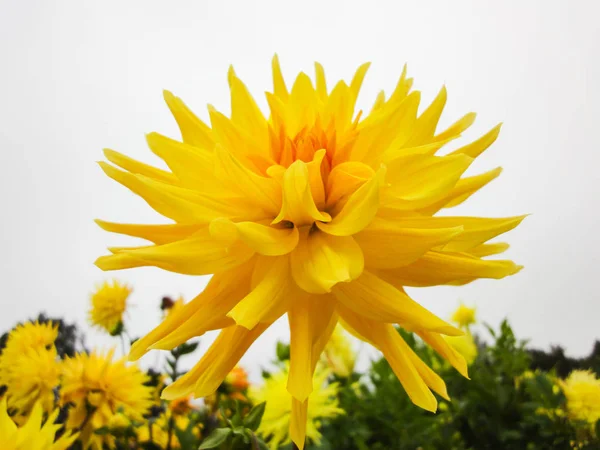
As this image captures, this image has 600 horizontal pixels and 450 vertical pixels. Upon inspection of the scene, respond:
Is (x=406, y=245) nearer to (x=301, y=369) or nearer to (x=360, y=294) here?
(x=360, y=294)

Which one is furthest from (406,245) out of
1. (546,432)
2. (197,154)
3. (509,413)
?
(509,413)

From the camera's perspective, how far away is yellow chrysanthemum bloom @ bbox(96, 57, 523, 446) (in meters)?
0.53

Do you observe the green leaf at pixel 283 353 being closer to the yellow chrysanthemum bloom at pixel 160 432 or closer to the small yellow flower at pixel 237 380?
the small yellow flower at pixel 237 380

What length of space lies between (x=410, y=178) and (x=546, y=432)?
0.91 meters

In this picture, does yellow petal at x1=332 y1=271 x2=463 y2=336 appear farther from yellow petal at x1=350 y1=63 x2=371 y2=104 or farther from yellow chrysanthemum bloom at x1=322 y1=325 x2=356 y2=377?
yellow chrysanthemum bloom at x1=322 y1=325 x2=356 y2=377

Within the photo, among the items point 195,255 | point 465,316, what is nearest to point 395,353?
point 195,255

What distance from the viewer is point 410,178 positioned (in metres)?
0.58

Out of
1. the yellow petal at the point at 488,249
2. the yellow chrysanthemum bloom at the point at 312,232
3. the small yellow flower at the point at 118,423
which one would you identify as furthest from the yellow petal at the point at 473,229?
the small yellow flower at the point at 118,423

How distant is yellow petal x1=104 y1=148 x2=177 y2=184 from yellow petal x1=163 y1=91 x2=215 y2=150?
2.7 inches

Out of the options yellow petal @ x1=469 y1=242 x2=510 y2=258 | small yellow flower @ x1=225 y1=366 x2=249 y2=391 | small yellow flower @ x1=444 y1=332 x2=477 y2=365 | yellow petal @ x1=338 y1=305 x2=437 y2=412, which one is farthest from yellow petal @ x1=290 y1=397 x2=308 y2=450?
small yellow flower @ x1=444 y1=332 x2=477 y2=365

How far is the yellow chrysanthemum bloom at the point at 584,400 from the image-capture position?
1.18 metres

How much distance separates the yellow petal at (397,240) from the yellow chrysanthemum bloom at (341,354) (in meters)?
1.02

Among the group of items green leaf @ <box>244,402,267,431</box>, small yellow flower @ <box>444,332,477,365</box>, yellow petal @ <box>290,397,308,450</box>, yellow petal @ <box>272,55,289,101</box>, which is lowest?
yellow petal @ <box>290,397,308,450</box>

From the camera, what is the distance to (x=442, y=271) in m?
0.59
